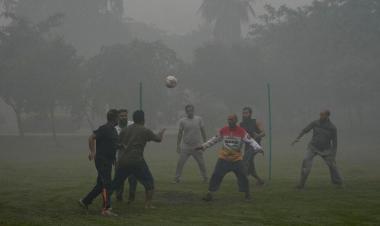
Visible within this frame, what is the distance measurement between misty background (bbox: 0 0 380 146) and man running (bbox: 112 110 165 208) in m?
27.2

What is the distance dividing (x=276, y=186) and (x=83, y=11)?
60.5 meters

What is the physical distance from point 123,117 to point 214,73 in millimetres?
35252

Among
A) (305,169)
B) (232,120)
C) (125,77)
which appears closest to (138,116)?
(232,120)

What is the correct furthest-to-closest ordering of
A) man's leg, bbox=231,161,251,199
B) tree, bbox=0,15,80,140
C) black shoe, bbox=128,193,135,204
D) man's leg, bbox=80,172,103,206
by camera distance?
tree, bbox=0,15,80,140 < man's leg, bbox=231,161,251,199 < black shoe, bbox=128,193,135,204 < man's leg, bbox=80,172,103,206

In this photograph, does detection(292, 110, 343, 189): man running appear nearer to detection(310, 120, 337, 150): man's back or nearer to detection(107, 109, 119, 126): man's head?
detection(310, 120, 337, 150): man's back

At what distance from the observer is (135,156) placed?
12.0 m

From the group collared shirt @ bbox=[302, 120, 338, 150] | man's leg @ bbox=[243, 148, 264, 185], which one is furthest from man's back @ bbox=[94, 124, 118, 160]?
collared shirt @ bbox=[302, 120, 338, 150]

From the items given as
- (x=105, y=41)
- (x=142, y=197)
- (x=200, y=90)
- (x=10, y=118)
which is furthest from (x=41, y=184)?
(x=105, y=41)

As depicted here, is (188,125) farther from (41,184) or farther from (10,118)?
(10,118)

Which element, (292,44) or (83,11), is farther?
(83,11)

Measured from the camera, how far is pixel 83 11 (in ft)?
237

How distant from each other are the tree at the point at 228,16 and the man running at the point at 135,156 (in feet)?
182

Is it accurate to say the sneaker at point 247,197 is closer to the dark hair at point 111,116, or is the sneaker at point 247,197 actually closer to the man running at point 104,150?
the man running at point 104,150

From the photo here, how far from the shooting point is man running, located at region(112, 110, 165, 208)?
11945 millimetres
